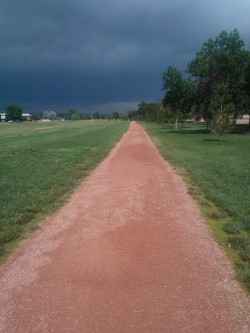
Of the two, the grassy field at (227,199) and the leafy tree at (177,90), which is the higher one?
the leafy tree at (177,90)

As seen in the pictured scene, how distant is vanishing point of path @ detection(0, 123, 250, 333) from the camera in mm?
3592

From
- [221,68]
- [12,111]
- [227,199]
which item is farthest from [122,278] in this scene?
[12,111]

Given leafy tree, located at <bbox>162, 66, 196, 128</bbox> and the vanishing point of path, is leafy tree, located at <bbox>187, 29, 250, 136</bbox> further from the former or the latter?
the vanishing point of path

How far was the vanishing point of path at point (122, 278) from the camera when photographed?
11.8 feet

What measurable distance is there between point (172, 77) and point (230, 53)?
848 centimetres

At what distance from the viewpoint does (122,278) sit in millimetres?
4488

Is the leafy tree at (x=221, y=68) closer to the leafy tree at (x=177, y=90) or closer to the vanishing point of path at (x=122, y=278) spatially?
the leafy tree at (x=177, y=90)

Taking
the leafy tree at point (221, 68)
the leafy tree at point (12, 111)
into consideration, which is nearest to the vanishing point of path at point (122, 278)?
the leafy tree at point (221, 68)

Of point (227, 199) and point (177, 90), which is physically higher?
point (177, 90)

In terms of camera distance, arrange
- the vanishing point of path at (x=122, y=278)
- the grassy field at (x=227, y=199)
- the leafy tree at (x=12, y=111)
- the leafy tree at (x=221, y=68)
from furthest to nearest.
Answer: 1. the leafy tree at (x=12, y=111)
2. the leafy tree at (x=221, y=68)
3. the grassy field at (x=227, y=199)
4. the vanishing point of path at (x=122, y=278)

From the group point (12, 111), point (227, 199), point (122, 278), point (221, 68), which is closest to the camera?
point (122, 278)

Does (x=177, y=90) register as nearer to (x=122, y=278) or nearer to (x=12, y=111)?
(x=122, y=278)

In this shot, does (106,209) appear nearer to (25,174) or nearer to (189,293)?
(189,293)

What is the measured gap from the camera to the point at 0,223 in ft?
22.1
